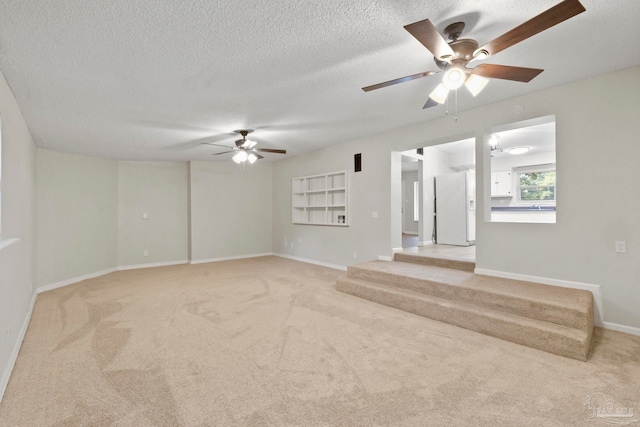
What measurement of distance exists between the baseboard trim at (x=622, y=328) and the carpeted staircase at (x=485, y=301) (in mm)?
348

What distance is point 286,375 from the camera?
2.26m

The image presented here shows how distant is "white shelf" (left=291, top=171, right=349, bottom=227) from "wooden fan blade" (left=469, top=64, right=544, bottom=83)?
12.2 feet

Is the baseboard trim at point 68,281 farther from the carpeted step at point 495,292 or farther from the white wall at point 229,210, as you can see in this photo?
the carpeted step at point 495,292

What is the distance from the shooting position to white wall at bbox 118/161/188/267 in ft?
21.7

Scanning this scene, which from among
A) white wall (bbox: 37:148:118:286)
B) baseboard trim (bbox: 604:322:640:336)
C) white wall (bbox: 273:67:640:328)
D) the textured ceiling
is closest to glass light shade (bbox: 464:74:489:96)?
the textured ceiling

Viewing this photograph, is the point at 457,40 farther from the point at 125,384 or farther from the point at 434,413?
the point at 125,384

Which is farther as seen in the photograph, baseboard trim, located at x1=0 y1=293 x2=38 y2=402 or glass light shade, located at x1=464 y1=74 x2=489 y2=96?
glass light shade, located at x1=464 y1=74 x2=489 y2=96

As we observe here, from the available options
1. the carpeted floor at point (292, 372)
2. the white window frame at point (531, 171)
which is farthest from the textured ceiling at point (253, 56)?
the white window frame at point (531, 171)

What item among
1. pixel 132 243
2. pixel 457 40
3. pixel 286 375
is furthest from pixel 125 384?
pixel 132 243

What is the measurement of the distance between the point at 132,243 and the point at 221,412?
6.12 meters

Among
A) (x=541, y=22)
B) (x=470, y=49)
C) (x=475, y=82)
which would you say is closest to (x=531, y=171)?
(x=475, y=82)

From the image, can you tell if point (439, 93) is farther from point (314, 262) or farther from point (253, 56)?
Answer: point (314, 262)

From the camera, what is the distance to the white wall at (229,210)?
7.14 metres

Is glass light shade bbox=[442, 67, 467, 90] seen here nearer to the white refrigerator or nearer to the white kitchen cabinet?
the white refrigerator
